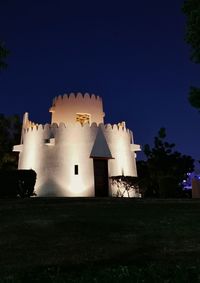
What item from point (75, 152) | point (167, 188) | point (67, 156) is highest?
point (75, 152)

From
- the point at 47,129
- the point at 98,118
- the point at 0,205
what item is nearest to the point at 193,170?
the point at 98,118

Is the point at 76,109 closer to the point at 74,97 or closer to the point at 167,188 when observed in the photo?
the point at 74,97

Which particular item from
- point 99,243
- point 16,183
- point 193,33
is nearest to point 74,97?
point 16,183

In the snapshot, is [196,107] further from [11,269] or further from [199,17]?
[11,269]

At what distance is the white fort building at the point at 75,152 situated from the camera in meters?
25.5

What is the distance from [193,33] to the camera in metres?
12.5

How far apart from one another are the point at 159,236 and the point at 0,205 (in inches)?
314

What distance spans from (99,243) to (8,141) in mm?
23708

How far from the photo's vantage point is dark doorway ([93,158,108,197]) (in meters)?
26.0

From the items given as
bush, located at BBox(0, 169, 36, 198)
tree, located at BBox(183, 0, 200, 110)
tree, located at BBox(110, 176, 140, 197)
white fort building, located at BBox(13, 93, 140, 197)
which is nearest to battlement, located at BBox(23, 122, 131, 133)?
white fort building, located at BBox(13, 93, 140, 197)

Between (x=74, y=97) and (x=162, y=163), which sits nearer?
(x=74, y=97)

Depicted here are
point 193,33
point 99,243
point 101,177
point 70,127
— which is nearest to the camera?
point 99,243

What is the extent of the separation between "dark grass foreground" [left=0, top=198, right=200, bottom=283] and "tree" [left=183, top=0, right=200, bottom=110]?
383 cm

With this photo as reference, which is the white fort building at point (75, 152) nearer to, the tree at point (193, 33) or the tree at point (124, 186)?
the tree at point (124, 186)
